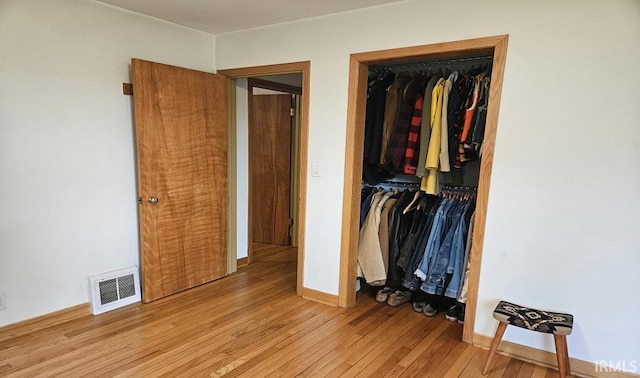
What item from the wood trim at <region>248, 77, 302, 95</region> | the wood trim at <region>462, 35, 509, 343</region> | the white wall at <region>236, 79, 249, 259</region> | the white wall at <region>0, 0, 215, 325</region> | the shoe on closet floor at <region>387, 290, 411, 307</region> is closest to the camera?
the wood trim at <region>462, 35, 509, 343</region>

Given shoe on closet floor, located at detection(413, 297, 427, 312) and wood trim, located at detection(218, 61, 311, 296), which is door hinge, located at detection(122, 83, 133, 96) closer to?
wood trim, located at detection(218, 61, 311, 296)

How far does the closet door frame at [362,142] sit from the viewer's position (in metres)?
2.26

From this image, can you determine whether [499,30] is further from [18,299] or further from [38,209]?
[18,299]

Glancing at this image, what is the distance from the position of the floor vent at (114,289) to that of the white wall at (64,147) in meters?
0.08

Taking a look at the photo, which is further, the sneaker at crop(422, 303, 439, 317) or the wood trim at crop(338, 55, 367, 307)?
the sneaker at crop(422, 303, 439, 317)

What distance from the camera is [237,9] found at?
2.73m

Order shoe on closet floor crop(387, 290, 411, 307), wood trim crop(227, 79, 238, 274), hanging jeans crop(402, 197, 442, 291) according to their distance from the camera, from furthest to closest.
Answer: wood trim crop(227, 79, 238, 274) → shoe on closet floor crop(387, 290, 411, 307) → hanging jeans crop(402, 197, 442, 291)

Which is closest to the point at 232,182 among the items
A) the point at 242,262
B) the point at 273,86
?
the point at 242,262

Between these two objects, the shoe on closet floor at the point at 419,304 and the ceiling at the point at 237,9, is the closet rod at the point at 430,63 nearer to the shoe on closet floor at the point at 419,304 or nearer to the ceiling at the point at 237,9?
the ceiling at the point at 237,9

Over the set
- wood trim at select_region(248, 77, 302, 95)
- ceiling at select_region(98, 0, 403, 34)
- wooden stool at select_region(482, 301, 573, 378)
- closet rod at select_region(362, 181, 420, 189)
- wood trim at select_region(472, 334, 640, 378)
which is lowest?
wood trim at select_region(472, 334, 640, 378)

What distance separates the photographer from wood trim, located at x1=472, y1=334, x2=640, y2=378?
6.92 feet

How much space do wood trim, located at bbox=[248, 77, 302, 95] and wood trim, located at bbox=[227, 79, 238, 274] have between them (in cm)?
30

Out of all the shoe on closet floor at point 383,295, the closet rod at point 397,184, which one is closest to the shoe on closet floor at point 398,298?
the shoe on closet floor at point 383,295

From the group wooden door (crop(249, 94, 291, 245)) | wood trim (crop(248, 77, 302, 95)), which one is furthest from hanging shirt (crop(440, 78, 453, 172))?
wooden door (crop(249, 94, 291, 245))
